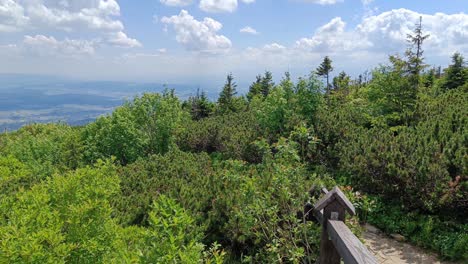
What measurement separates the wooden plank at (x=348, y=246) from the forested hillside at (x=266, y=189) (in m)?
0.85

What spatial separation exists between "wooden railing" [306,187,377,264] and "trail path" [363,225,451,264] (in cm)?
319

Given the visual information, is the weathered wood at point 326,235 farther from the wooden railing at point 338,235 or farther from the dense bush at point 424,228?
the dense bush at point 424,228

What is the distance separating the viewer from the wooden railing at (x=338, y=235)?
1909 mm

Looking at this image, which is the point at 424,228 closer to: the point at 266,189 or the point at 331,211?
the point at 266,189

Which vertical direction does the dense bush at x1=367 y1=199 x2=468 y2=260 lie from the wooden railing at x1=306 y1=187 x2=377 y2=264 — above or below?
below

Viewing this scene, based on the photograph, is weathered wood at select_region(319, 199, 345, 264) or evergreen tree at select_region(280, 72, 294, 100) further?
evergreen tree at select_region(280, 72, 294, 100)

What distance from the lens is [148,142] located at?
15.5 meters

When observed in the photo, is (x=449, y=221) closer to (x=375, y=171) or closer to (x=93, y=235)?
(x=375, y=171)

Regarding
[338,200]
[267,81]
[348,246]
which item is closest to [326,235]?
[338,200]

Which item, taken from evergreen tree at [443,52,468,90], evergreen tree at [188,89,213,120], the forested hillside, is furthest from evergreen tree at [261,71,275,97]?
the forested hillside

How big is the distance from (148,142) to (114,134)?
171 cm

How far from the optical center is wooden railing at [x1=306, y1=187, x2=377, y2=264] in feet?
6.26

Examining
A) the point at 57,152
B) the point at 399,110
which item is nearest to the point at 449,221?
the point at 399,110

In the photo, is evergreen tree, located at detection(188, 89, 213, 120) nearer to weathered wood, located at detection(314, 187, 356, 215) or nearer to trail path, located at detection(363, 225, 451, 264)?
trail path, located at detection(363, 225, 451, 264)
